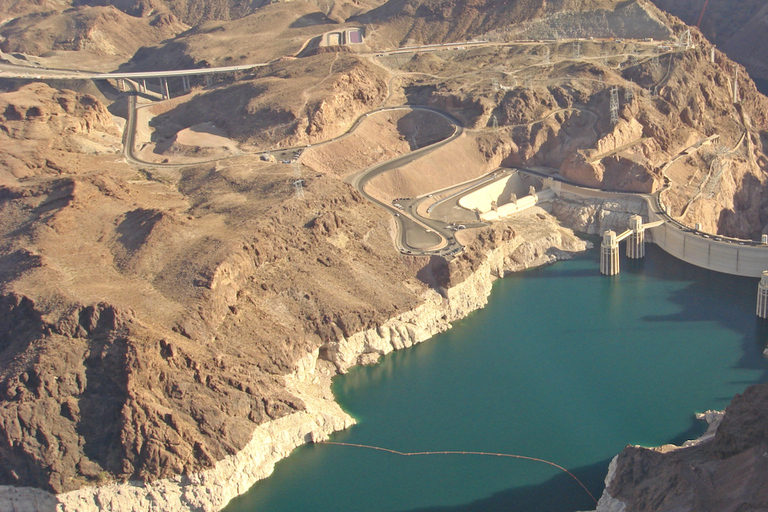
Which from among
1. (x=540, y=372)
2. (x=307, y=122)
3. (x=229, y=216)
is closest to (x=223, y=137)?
(x=307, y=122)

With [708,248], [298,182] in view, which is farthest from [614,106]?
[298,182]

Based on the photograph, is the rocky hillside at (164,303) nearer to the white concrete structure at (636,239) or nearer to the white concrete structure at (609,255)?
the white concrete structure at (609,255)

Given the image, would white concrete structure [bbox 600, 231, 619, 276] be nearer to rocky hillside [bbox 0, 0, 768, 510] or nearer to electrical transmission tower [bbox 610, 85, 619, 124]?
rocky hillside [bbox 0, 0, 768, 510]

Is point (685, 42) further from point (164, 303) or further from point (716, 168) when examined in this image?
point (164, 303)

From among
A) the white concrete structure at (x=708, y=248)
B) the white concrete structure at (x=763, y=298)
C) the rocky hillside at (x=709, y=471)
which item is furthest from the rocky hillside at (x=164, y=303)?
the white concrete structure at (x=708, y=248)

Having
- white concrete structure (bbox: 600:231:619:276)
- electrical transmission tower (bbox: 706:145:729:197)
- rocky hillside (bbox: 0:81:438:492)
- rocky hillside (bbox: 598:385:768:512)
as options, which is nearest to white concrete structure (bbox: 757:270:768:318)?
white concrete structure (bbox: 600:231:619:276)

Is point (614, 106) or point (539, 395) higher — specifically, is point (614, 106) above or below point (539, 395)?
above
